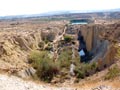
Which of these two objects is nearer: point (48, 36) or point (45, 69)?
point (45, 69)

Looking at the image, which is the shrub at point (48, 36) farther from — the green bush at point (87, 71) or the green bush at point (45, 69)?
the green bush at point (87, 71)

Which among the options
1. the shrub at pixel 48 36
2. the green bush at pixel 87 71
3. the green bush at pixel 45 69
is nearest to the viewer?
the green bush at pixel 87 71

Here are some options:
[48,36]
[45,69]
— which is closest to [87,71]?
[45,69]

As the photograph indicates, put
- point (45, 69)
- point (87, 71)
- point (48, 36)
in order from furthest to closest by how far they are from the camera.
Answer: point (48, 36) < point (45, 69) < point (87, 71)

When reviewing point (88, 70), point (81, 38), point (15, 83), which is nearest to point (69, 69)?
point (88, 70)

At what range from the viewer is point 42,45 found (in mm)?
56469

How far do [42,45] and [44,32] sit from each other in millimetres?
11758

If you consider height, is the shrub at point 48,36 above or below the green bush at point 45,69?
below

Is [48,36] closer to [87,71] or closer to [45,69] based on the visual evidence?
[45,69]

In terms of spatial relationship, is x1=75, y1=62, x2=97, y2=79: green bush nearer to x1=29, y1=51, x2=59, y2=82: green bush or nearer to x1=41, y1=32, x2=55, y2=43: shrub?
x1=29, y1=51, x2=59, y2=82: green bush

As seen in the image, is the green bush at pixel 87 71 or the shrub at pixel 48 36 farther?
the shrub at pixel 48 36

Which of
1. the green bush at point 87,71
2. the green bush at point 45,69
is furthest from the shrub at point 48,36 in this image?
the green bush at point 87,71

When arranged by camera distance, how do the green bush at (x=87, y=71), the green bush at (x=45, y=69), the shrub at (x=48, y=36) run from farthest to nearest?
the shrub at (x=48, y=36)
the green bush at (x=45, y=69)
the green bush at (x=87, y=71)

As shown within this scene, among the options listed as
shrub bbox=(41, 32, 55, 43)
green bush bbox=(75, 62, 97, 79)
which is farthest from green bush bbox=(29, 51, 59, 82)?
shrub bbox=(41, 32, 55, 43)
